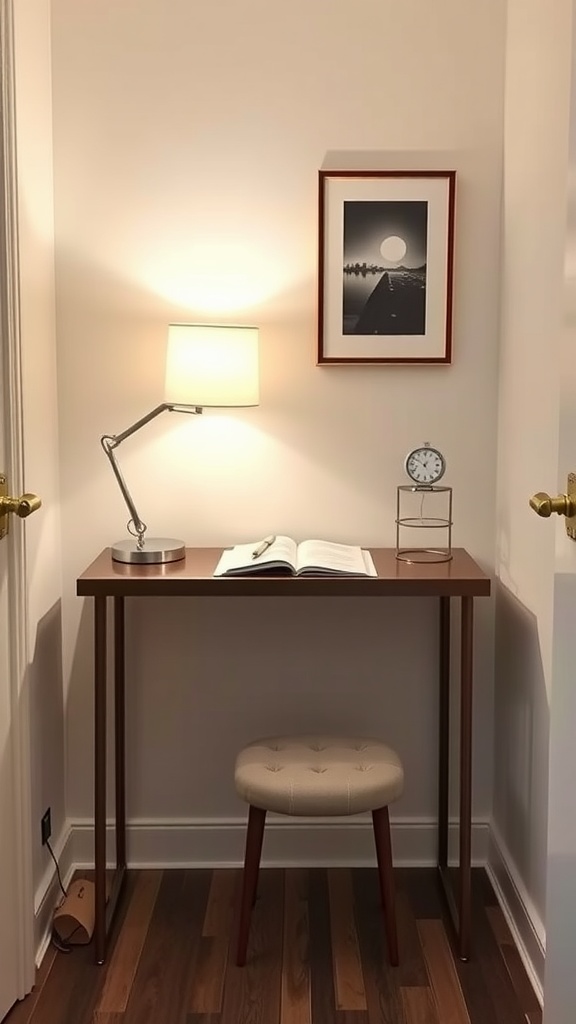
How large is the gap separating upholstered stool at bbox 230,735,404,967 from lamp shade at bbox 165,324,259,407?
2.70 feet

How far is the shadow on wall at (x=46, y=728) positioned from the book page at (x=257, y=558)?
467 millimetres

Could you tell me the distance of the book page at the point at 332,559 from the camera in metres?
2.38

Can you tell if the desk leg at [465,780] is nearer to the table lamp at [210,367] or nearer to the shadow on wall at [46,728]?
the table lamp at [210,367]

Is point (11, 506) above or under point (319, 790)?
above

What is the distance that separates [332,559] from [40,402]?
2.56ft

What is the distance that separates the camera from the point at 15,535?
217 centimetres

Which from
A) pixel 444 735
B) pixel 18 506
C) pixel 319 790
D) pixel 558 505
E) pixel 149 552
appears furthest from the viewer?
pixel 444 735

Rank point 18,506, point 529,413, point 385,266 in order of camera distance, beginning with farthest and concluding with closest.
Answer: point 385,266
point 529,413
point 18,506

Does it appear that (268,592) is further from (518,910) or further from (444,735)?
(518,910)

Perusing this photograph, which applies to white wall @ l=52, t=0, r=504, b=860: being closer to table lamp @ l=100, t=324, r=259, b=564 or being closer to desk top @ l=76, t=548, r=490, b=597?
table lamp @ l=100, t=324, r=259, b=564

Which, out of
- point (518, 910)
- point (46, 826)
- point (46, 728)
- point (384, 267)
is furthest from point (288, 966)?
point (384, 267)

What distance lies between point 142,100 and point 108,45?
0.15 metres

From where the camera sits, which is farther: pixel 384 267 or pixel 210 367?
pixel 384 267

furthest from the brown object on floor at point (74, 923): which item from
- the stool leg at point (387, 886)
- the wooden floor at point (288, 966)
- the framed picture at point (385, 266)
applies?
the framed picture at point (385, 266)
